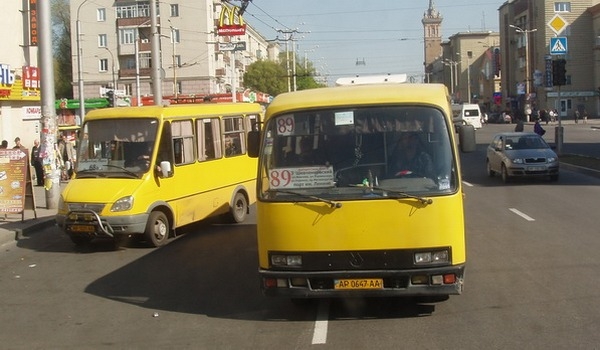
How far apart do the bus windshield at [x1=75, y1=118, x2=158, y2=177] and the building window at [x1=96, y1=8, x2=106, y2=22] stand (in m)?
65.7

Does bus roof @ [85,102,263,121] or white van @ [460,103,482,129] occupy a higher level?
white van @ [460,103,482,129]

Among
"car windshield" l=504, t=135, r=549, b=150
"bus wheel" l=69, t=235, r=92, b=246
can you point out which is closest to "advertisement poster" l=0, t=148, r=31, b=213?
"bus wheel" l=69, t=235, r=92, b=246

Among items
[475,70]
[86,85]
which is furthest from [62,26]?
[475,70]

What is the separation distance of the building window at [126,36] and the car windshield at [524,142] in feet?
187

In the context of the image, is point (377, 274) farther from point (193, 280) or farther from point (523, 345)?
point (193, 280)

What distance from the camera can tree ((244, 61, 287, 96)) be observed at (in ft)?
275

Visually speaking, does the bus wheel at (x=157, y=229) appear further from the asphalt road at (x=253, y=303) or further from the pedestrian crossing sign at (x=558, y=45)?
the pedestrian crossing sign at (x=558, y=45)

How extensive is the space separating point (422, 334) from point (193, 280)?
12.9 ft

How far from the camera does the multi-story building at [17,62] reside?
95.9 ft

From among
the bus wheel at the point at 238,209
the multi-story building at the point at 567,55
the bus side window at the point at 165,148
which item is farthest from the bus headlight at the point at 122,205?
the multi-story building at the point at 567,55

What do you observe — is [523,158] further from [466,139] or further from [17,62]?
[17,62]

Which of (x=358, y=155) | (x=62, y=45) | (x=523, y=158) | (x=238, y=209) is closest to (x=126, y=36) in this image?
(x=62, y=45)

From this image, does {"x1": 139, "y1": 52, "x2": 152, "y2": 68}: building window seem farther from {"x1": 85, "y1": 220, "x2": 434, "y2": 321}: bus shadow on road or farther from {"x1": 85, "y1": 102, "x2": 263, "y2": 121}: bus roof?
{"x1": 85, "y1": 220, "x2": 434, "y2": 321}: bus shadow on road

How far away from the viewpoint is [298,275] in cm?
717
